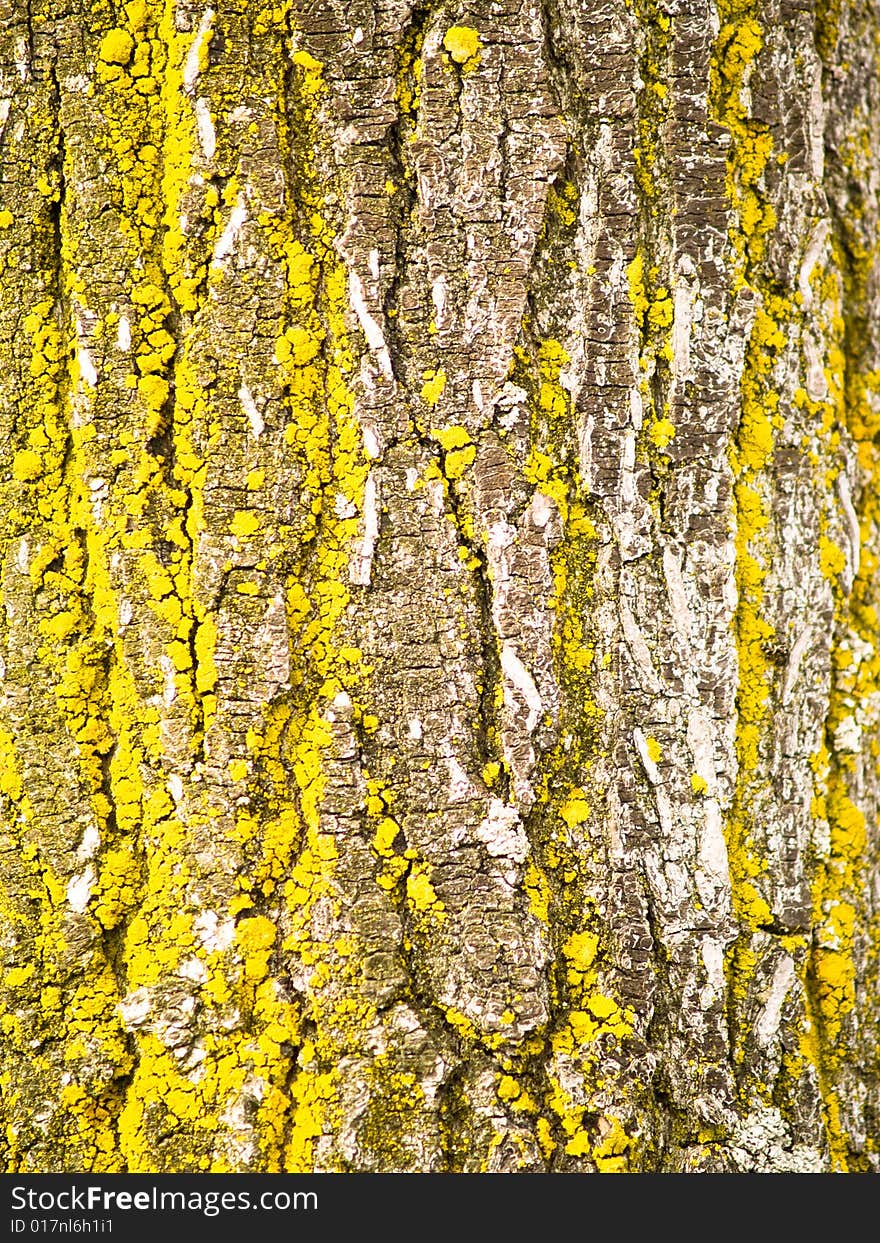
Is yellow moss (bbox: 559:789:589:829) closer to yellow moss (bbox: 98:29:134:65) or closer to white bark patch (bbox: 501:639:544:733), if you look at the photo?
white bark patch (bbox: 501:639:544:733)

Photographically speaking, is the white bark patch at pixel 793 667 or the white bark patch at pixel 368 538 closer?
the white bark patch at pixel 368 538

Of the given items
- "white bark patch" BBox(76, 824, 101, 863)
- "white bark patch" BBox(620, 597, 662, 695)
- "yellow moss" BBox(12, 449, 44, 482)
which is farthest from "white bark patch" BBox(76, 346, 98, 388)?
"white bark patch" BBox(620, 597, 662, 695)

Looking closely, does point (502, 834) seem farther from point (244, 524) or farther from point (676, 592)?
point (244, 524)

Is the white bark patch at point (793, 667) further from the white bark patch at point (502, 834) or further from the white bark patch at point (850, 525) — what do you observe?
the white bark patch at point (502, 834)

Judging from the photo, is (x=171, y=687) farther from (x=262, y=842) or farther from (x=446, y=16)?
(x=446, y=16)

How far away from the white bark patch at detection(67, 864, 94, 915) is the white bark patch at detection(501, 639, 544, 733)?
24.6 inches

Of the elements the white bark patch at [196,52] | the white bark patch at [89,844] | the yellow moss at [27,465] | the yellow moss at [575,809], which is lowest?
the white bark patch at [89,844]

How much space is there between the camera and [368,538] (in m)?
1.10

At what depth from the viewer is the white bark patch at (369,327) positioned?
1.09m

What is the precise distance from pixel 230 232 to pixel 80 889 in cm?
92

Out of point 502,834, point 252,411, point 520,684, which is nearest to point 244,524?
point 252,411

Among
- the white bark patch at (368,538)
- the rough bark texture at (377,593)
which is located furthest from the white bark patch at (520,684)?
the white bark patch at (368,538)

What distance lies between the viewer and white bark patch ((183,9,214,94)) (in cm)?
108

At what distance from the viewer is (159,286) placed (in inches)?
44.1
